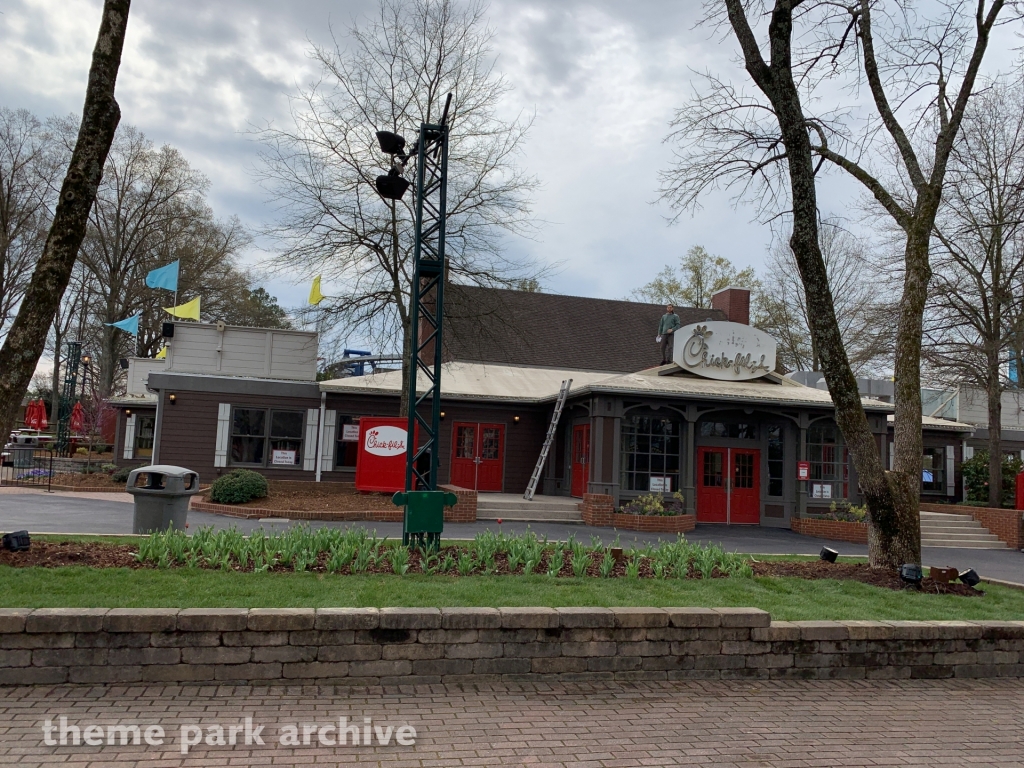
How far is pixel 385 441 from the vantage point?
715 inches

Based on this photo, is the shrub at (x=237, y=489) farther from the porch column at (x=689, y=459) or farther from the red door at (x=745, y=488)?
the red door at (x=745, y=488)

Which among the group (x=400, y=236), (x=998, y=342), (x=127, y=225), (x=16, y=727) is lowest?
(x=16, y=727)

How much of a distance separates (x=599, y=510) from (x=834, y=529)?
5585mm

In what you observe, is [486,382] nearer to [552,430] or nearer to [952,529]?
[552,430]

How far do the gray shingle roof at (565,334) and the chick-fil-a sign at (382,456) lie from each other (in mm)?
4644

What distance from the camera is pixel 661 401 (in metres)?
18.0

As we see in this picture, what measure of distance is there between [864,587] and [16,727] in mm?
7772

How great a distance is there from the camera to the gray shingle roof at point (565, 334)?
2392 cm

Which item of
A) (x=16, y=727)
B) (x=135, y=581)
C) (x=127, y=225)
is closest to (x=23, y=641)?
(x=16, y=727)

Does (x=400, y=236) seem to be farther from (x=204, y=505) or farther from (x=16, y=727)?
(x=16, y=727)

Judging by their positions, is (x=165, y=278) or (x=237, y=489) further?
(x=165, y=278)

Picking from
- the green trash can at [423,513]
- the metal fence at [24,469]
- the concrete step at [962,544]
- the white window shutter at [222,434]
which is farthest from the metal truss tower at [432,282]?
the metal fence at [24,469]

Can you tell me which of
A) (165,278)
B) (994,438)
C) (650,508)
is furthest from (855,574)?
(165,278)

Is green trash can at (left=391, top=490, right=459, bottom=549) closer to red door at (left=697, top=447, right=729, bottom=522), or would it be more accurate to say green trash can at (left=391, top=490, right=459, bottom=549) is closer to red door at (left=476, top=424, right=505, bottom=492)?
red door at (left=697, top=447, right=729, bottom=522)
